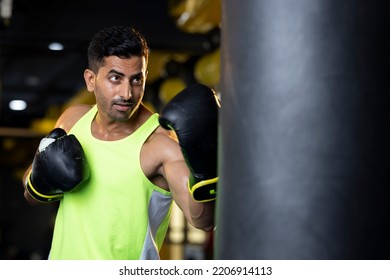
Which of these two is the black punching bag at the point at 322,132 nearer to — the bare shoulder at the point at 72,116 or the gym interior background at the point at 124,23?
the bare shoulder at the point at 72,116

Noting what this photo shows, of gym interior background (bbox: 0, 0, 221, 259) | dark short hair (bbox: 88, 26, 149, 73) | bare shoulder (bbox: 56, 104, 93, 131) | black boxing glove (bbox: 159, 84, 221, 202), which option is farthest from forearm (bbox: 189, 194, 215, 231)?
A: gym interior background (bbox: 0, 0, 221, 259)

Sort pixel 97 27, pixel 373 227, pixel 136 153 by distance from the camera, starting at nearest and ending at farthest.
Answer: pixel 373 227
pixel 136 153
pixel 97 27

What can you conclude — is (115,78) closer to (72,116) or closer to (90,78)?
(90,78)

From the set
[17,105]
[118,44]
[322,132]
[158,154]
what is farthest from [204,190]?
[17,105]

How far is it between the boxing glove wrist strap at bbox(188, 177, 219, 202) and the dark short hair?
320 mm

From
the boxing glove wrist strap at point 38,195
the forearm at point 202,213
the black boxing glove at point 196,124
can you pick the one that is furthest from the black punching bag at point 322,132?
the boxing glove wrist strap at point 38,195

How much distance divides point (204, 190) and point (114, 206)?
1.02ft

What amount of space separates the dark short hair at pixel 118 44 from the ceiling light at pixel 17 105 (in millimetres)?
8630

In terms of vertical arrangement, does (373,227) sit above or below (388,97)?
below

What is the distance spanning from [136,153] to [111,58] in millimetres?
222

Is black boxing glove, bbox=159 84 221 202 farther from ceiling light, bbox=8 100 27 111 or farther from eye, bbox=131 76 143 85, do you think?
ceiling light, bbox=8 100 27 111
